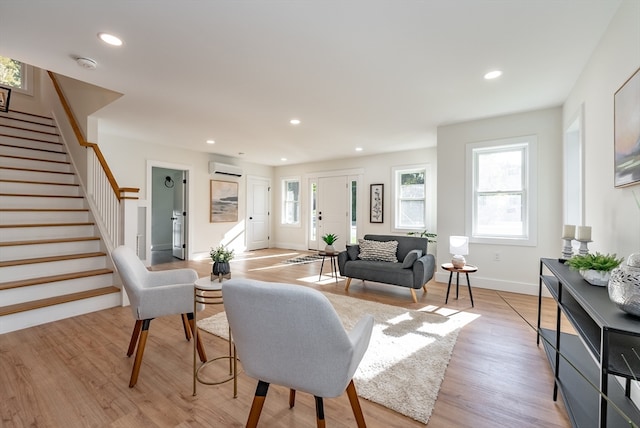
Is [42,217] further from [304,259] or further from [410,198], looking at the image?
[410,198]

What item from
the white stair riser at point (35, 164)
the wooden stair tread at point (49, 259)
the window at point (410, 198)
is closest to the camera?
the wooden stair tread at point (49, 259)

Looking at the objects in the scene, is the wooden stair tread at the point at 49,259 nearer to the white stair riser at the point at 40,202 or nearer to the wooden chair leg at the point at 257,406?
the white stair riser at the point at 40,202

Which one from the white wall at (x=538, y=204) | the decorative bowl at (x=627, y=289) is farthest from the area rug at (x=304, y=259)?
the decorative bowl at (x=627, y=289)

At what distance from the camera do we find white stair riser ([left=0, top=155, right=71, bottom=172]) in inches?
162

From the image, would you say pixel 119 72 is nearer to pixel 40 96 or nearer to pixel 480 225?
pixel 40 96

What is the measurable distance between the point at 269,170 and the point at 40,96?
4.94 meters

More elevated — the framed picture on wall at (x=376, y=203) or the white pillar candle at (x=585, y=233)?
the framed picture on wall at (x=376, y=203)

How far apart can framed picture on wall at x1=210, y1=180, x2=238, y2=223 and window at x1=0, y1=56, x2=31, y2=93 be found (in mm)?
3694

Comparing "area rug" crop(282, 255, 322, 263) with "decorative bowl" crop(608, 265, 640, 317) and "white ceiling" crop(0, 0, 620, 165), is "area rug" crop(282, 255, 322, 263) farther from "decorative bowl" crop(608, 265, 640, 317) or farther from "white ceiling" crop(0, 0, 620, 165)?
"decorative bowl" crop(608, 265, 640, 317)

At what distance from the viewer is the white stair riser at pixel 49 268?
309cm

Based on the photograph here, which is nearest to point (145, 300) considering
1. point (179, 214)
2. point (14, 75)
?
point (179, 214)

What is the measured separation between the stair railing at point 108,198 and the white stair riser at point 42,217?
0.28 metres

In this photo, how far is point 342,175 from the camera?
24.3 ft

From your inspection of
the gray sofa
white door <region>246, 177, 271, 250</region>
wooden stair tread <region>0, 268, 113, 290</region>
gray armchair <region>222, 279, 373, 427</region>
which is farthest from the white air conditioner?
gray armchair <region>222, 279, 373, 427</region>
